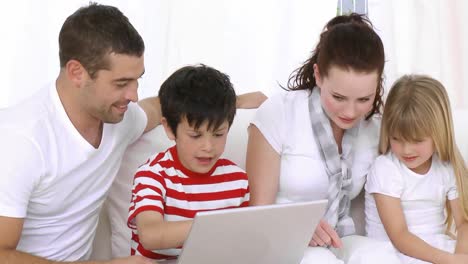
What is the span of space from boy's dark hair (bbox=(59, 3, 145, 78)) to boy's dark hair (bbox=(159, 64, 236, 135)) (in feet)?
0.37

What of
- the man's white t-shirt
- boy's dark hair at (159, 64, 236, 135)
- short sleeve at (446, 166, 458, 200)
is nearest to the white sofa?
the man's white t-shirt

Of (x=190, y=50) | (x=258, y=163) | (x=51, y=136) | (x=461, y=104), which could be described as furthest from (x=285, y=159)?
(x=461, y=104)

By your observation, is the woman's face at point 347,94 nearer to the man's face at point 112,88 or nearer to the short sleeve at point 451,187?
the short sleeve at point 451,187

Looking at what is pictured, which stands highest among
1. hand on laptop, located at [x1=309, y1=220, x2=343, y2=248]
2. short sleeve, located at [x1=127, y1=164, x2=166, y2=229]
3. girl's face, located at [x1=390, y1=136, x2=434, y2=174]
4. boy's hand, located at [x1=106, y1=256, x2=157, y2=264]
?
girl's face, located at [x1=390, y1=136, x2=434, y2=174]

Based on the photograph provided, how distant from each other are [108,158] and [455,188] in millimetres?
874

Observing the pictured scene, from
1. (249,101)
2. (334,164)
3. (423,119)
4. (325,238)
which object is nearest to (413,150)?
(423,119)

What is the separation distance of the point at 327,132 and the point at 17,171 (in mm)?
765

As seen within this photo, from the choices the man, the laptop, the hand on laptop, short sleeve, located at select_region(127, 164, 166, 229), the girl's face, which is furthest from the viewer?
the girl's face

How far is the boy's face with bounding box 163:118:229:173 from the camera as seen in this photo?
66.5 inches

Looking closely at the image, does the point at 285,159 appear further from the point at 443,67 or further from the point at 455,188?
the point at 443,67

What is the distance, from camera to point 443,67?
9.49 ft

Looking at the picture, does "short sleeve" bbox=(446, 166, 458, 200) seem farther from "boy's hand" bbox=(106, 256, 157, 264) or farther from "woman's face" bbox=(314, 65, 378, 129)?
"boy's hand" bbox=(106, 256, 157, 264)

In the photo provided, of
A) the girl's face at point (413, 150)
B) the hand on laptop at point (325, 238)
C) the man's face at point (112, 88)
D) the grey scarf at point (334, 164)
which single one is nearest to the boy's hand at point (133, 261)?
the man's face at point (112, 88)

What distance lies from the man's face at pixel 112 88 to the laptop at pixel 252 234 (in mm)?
382
